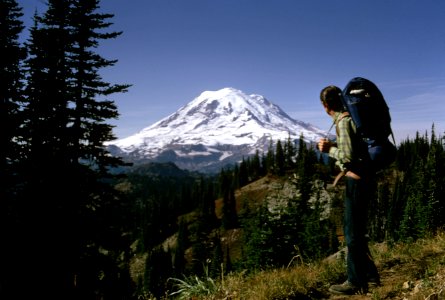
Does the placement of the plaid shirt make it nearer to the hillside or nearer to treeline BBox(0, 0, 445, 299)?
the hillside

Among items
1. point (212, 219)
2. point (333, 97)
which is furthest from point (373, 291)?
point (212, 219)

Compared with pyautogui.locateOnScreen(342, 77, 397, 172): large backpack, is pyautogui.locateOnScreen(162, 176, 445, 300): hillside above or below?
below

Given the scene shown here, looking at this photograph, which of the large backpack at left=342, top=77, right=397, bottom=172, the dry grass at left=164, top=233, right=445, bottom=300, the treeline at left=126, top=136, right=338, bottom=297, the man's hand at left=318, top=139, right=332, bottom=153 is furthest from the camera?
the treeline at left=126, top=136, right=338, bottom=297

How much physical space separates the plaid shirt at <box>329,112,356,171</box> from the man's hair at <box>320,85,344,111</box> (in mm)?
208

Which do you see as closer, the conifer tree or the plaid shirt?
the plaid shirt

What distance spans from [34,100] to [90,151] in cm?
335

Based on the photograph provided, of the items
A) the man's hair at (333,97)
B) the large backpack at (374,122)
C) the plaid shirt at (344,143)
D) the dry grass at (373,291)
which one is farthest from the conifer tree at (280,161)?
the large backpack at (374,122)

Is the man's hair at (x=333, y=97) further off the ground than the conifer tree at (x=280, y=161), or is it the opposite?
the man's hair at (x=333, y=97)

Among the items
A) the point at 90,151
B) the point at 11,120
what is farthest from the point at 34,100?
the point at 90,151

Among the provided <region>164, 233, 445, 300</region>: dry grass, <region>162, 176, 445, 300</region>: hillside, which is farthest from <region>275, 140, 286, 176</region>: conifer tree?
<region>164, 233, 445, 300</region>: dry grass

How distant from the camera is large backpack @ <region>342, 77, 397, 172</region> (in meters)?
4.00

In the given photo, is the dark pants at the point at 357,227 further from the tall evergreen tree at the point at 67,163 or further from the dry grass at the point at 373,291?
the tall evergreen tree at the point at 67,163

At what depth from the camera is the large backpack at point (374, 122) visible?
4.00 m

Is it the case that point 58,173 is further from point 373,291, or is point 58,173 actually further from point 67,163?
point 373,291
